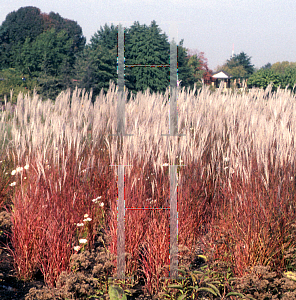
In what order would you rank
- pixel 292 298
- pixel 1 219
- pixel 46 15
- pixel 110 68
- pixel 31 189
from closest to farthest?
1. pixel 292 298
2. pixel 31 189
3. pixel 1 219
4. pixel 110 68
5. pixel 46 15

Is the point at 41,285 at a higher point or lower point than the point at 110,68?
lower

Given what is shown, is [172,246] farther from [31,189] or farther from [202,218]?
[31,189]

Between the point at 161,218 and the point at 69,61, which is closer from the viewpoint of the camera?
the point at 161,218

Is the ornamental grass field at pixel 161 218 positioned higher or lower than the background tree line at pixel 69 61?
lower

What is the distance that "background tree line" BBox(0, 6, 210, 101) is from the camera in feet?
23.4

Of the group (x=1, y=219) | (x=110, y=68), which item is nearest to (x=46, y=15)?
(x=110, y=68)

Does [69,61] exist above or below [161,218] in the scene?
above

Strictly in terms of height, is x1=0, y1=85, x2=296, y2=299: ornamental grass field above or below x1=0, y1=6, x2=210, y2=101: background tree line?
below

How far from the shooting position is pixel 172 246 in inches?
107

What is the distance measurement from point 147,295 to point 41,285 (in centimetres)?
89

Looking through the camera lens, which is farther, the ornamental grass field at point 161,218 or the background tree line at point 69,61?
the background tree line at point 69,61

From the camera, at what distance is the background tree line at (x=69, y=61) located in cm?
713

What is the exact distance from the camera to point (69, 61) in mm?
20062

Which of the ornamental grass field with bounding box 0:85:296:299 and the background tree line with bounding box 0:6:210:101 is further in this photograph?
the background tree line with bounding box 0:6:210:101
